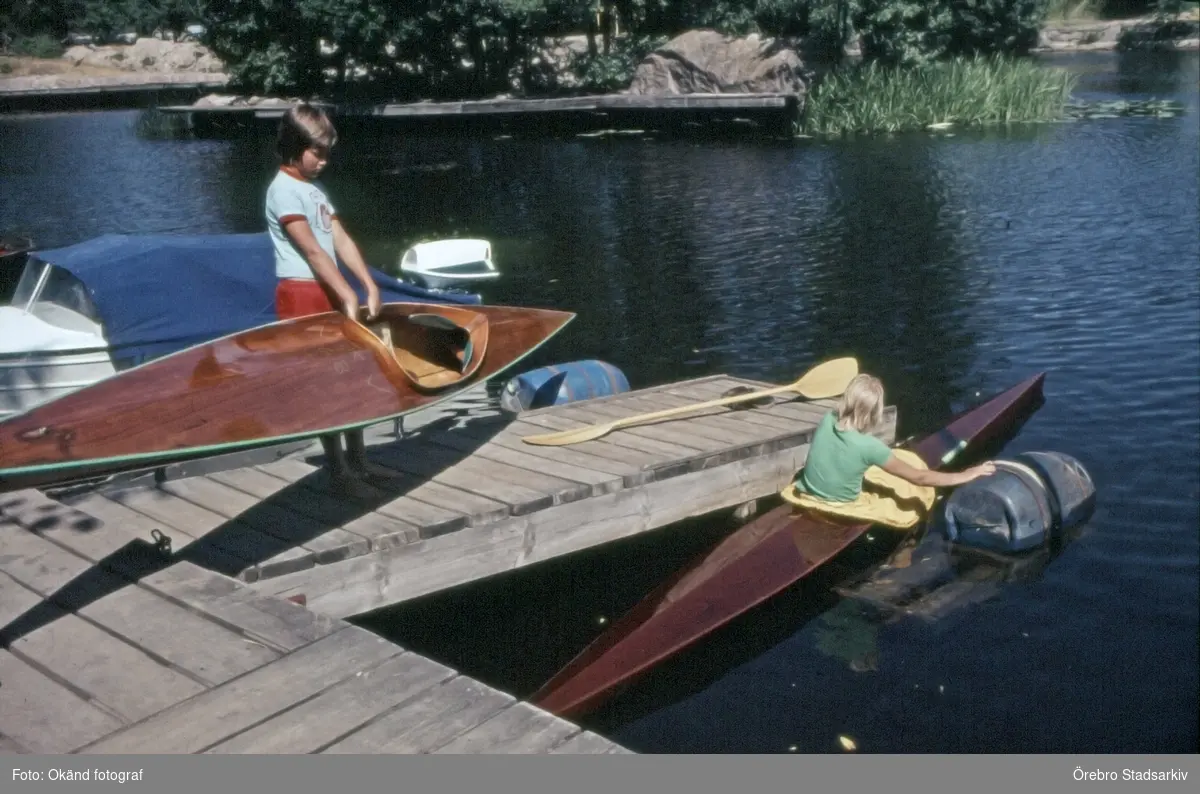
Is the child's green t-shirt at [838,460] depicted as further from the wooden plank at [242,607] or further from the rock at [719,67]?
the rock at [719,67]

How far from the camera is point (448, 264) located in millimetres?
18328

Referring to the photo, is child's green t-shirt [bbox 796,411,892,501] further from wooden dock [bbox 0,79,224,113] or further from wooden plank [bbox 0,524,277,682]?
wooden dock [bbox 0,79,224,113]

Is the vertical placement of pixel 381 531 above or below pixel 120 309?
below

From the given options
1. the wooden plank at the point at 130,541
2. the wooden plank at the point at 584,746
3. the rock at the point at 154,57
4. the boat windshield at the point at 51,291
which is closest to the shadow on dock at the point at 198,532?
the wooden plank at the point at 130,541

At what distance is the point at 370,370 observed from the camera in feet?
23.2

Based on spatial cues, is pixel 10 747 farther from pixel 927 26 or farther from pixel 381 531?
pixel 927 26

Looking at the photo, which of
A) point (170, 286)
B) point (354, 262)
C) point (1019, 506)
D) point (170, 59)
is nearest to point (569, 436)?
point (354, 262)

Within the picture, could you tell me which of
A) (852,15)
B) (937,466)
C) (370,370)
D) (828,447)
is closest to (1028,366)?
(937,466)

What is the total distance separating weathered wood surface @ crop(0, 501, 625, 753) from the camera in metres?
4.74

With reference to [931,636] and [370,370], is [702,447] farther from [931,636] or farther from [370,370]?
[370,370]

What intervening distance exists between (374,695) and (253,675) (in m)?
0.56

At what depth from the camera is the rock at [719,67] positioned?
38.7 m

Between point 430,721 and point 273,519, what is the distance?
2674 mm

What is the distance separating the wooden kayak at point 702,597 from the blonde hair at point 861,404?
0.78 meters
